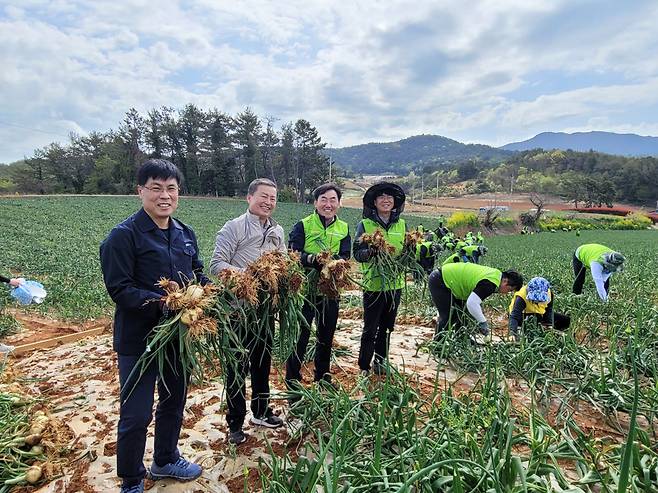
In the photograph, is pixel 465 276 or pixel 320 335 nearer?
pixel 320 335

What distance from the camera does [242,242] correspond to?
269 cm

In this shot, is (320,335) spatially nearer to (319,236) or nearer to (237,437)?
(319,236)

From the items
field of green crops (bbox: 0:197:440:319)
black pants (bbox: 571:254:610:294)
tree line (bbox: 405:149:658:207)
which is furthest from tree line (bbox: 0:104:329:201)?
black pants (bbox: 571:254:610:294)

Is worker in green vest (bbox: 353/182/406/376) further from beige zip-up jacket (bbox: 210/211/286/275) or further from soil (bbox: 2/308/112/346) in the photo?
soil (bbox: 2/308/112/346)

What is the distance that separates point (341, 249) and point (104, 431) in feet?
7.03

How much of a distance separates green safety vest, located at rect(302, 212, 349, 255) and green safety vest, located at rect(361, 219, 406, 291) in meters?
0.35

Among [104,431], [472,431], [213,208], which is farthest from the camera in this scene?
[213,208]

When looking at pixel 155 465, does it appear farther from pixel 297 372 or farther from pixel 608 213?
pixel 608 213

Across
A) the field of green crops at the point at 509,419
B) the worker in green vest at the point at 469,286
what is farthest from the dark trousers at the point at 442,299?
the field of green crops at the point at 509,419

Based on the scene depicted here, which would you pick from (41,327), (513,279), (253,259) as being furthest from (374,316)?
(41,327)

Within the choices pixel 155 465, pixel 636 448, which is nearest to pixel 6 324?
pixel 155 465

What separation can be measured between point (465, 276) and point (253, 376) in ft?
7.52

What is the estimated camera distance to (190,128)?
42219 millimetres

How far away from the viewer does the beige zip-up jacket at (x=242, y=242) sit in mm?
2627
